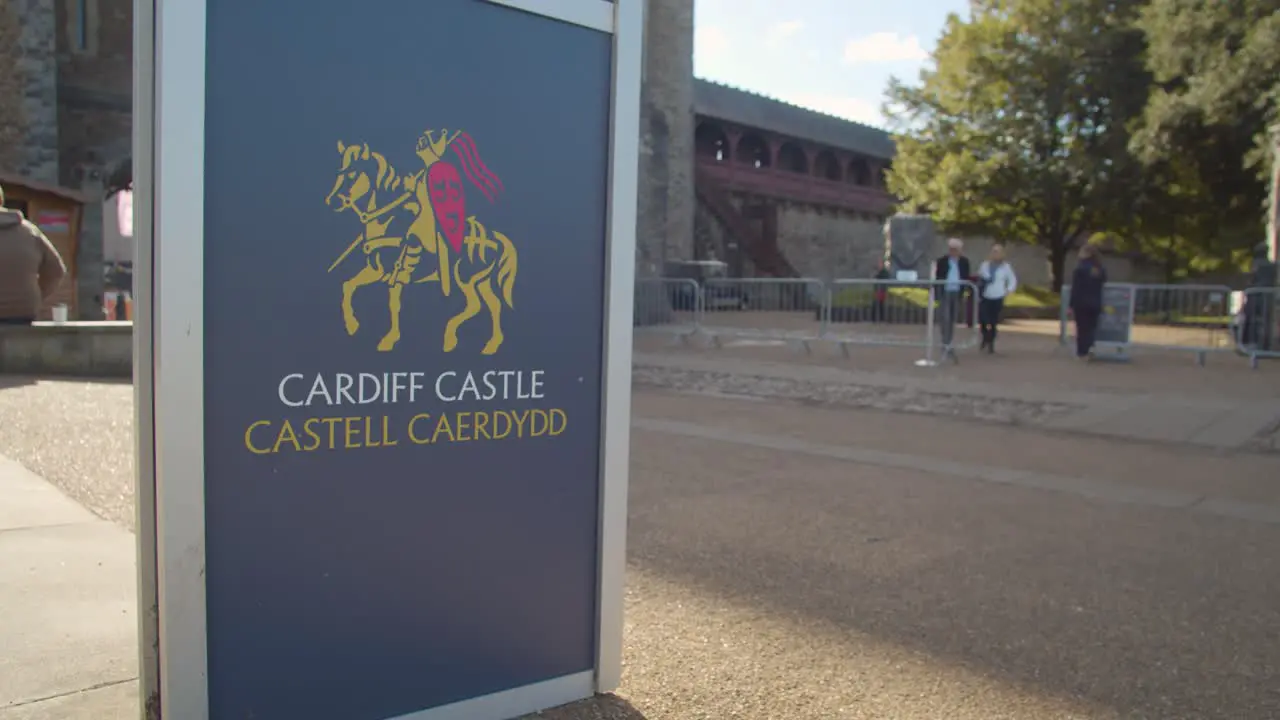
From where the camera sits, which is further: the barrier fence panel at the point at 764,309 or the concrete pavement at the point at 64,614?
the barrier fence panel at the point at 764,309

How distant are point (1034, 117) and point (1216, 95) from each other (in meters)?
8.98

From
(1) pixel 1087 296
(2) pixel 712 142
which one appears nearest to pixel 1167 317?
(1) pixel 1087 296

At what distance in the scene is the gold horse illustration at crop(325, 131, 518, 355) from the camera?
2408 millimetres

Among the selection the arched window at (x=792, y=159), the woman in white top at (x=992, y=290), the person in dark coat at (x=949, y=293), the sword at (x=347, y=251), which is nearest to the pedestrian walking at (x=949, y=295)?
the person in dark coat at (x=949, y=293)

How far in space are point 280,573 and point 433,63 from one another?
1.23 meters

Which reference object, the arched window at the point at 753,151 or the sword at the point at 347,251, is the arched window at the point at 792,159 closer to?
the arched window at the point at 753,151

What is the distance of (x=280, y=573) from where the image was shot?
238cm

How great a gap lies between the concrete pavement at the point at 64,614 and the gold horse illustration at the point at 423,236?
55.9 inches

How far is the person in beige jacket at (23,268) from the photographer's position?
395 inches

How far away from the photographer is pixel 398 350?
250 cm

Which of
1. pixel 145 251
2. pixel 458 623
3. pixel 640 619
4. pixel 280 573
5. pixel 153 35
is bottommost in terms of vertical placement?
pixel 640 619

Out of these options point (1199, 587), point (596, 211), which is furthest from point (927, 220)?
point (596, 211)

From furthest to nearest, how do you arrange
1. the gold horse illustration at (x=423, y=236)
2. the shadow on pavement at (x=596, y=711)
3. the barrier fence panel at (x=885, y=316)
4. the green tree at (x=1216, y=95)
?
the green tree at (x=1216, y=95) < the barrier fence panel at (x=885, y=316) < the shadow on pavement at (x=596, y=711) < the gold horse illustration at (x=423, y=236)

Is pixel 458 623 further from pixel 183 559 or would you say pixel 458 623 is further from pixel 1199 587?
pixel 1199 587
